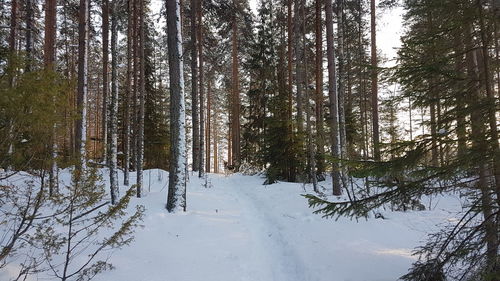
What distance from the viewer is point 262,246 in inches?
224

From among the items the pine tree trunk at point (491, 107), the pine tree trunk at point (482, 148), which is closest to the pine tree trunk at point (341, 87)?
the pine tree trunk at point (482, 148)

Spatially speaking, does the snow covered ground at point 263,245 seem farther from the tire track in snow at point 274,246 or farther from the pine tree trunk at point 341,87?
the pine tree trunk at point 341,87

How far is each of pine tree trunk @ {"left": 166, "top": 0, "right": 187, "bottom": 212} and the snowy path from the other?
2.02 feet

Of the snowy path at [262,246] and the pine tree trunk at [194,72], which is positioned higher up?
the pine tree trunk at [194,72]

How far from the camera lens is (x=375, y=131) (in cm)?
1177

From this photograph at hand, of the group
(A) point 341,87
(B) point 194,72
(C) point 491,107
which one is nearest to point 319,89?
(A) point 341,87

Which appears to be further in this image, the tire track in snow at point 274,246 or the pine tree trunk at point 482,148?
the tire track in snow at point 274,246

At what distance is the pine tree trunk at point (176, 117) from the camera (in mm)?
7254

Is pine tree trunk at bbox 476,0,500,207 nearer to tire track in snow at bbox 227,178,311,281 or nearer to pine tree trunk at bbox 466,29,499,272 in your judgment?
pine tree trunk at bbox 466,29,499,272

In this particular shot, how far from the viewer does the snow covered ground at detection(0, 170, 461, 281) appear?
435 cm

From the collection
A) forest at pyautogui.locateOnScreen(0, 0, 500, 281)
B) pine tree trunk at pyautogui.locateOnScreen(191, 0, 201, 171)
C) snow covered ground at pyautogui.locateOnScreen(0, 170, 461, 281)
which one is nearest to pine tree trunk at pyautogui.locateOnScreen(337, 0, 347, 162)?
forest at pyautogui.locateOnScreen(0, 0, 500, 281)

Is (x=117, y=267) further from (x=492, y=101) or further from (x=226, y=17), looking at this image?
(x=226, y=17)

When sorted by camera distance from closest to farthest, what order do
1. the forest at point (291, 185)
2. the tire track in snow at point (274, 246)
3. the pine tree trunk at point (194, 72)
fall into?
1. the forest at point (291, 185)
2. the tire track in snow at point (274, 246)
3. the pine tree trunk at point (194, 72)

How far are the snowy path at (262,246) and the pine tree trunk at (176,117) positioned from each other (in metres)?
0.62
